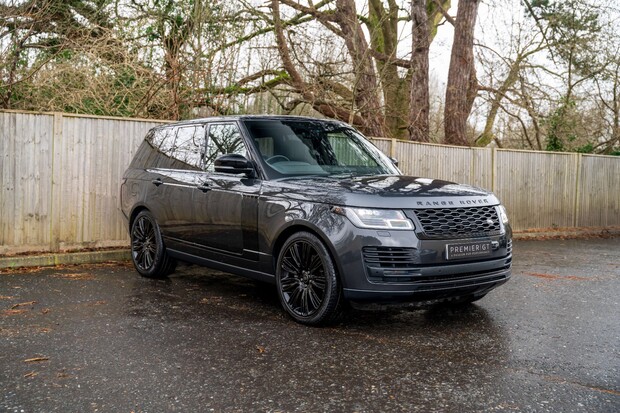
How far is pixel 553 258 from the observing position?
10.6 metres

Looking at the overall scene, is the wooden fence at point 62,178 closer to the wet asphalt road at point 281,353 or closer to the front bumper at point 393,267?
the wet asphalt road at point 281,353

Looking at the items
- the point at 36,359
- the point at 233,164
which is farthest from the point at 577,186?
the point at 36,359

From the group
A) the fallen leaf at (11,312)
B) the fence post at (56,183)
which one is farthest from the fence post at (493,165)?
the fallen leaf at (11,312)

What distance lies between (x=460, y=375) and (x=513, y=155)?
11.1m

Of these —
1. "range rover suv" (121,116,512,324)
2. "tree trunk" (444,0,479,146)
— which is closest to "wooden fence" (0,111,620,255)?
"range rover suv" (121,116,512,324)

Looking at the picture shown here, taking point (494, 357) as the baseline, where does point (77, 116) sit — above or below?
above

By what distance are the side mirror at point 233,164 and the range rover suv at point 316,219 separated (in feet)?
0.04

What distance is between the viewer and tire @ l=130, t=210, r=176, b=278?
7.46 metres

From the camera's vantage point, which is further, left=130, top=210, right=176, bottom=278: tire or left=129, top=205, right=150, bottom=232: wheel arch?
left=129, top=205, right=150, bottom=232: wheel arch

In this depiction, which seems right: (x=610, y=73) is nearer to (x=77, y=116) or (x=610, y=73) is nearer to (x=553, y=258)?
(x=553, y=258)

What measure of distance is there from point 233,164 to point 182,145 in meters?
1.60

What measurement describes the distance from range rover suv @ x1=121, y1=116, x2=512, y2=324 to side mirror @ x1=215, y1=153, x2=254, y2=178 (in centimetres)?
1

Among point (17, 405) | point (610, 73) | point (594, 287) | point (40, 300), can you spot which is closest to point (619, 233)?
point (610, 73)

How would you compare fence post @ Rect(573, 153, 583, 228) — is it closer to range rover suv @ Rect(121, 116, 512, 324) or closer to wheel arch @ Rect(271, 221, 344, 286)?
range rover suv @ Rect(121, 116, 512, 324)
